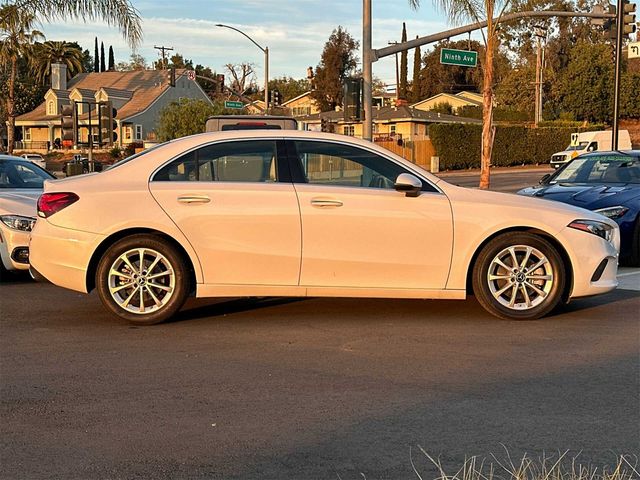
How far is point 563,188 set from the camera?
11.7 meters

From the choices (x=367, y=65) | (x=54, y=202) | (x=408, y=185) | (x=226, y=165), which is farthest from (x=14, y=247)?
(x=367, y=65)

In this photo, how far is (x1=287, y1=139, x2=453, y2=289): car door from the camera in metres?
7.32

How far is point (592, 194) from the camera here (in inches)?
442

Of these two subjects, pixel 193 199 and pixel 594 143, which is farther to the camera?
pixel 594 143

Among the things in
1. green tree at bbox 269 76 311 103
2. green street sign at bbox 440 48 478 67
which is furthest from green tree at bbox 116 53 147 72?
green street sign at bbox 440 48 478 67

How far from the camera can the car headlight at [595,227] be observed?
25.1 feet

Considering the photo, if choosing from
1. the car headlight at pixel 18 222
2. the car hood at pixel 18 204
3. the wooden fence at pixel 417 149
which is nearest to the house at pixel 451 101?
the wooden fence at pixel 417 149

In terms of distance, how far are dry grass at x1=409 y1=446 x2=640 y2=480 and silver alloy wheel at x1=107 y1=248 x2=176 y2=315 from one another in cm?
364

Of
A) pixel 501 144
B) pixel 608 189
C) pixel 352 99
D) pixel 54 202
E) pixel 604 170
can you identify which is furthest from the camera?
pixel 501 144

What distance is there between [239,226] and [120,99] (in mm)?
73587

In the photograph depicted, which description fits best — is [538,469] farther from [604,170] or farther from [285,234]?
[604,170]

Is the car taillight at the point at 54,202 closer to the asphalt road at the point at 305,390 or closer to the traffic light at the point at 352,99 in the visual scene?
the asphalt road at the point at 305,390

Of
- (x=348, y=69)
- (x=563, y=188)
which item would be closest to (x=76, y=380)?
(x=563, y=188)

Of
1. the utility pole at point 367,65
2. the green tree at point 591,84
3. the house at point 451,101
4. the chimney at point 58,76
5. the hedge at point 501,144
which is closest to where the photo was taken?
the utility pole at point 367,65
